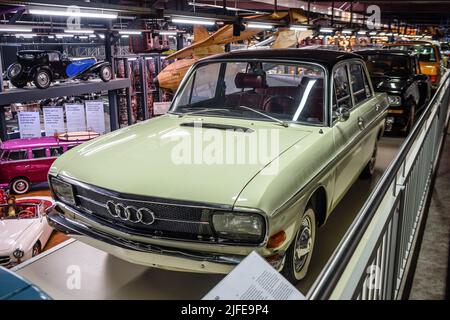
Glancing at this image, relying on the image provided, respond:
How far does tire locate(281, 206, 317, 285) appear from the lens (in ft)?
9.70

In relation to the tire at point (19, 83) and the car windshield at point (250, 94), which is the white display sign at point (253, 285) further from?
the tire at point (19, 83)

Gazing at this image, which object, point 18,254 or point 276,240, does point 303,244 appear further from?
point 18,254

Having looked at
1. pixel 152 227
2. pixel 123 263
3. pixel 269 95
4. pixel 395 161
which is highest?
pixel 269 95

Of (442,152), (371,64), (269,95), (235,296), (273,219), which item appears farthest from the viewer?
(371,64)

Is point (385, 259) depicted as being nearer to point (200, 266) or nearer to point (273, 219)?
point (273, 219)

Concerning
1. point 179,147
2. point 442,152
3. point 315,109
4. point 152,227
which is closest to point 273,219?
point 152,227

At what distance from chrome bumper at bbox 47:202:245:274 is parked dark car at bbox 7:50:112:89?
13.2 metres

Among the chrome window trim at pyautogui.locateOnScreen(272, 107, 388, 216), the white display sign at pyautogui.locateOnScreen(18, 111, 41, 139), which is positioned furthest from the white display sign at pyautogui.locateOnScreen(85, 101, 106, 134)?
the chrome window trim at pyautogui.locateOnScreen(272, 107, 388, 216)

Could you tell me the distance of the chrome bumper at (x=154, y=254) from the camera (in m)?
2.58

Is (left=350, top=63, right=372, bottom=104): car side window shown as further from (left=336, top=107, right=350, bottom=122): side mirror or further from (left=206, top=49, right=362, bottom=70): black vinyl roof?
(left=336, top=107, right=350, bottom=122): side mirror

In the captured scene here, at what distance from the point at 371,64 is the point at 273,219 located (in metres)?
7.43

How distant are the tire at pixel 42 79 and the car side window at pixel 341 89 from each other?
13.0 meters

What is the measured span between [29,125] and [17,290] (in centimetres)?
1512
